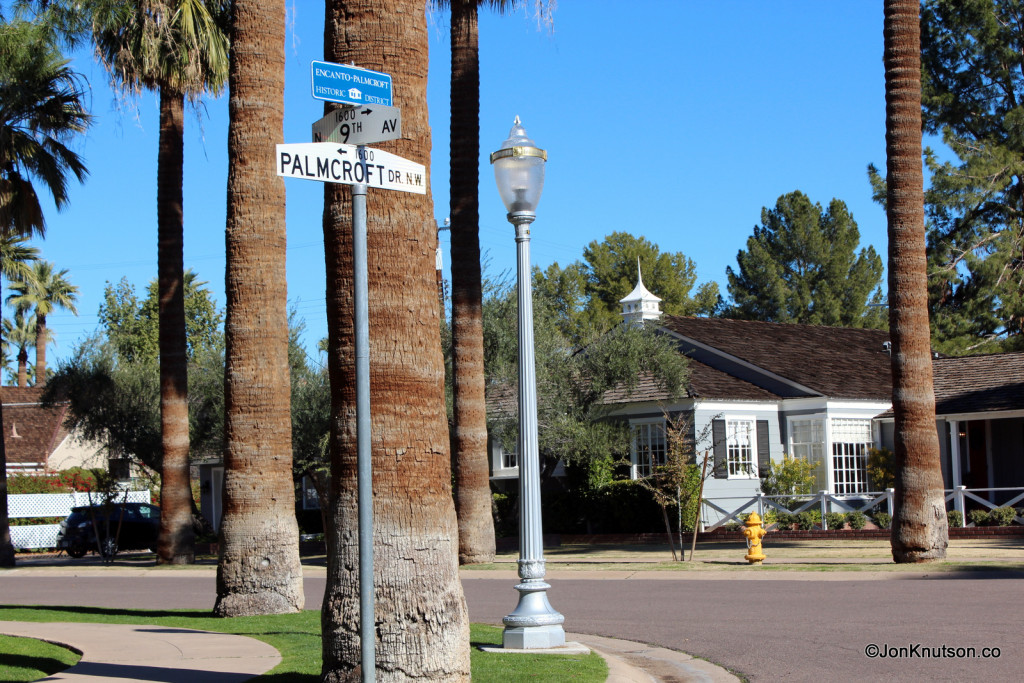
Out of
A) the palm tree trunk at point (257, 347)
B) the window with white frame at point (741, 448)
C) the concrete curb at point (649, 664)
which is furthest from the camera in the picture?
the window with white frame at point (741, 448)

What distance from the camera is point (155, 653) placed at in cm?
1045

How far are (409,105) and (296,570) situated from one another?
775 centimetres

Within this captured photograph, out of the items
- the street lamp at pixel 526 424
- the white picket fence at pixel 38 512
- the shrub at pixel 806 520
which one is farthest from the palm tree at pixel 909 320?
the white picket fence at pixel 38 512

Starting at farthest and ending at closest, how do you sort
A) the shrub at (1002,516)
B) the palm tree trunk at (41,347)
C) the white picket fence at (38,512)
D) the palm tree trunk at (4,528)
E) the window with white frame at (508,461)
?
the palm tree trunk at (41,347)
the white picket fence at (38,512)
the window with white frame at (508,461)
the palm tree trunk at (4,528)
the shrub at (1002,516)

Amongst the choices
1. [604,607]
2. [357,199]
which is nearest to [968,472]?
[604,607]

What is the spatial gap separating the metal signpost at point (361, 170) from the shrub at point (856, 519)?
875 inches

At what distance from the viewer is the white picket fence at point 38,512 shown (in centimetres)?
3700

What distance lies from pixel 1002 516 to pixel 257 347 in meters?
18.0

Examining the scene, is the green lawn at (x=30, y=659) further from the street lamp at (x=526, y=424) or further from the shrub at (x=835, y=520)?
the shrub at (x=835, y=520)

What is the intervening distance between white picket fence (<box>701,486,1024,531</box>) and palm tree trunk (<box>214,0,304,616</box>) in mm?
14438

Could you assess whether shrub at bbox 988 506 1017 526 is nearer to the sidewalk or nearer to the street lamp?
the sidewalk

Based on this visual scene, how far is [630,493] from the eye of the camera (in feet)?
92.5

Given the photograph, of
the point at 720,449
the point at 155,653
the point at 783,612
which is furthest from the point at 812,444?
the point at 155,653

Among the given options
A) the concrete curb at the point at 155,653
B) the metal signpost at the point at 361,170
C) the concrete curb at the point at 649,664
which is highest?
the metal signpost at the point at 361,170
